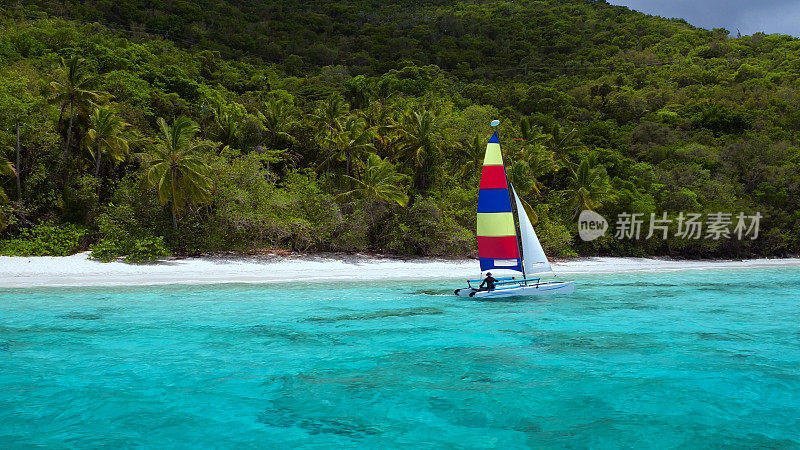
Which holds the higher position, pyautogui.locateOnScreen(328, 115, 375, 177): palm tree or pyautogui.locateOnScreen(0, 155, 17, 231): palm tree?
pyautogui.locateOnScreen(328, 115, 375, 177): palm tree

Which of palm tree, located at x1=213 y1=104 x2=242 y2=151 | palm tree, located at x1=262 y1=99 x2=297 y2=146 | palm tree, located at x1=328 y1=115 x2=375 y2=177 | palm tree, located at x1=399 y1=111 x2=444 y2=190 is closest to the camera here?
palm tree, located at x1=399 y1=111 x2=444 y2=190

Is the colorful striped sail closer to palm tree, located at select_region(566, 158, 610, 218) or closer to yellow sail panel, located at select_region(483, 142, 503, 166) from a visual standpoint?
yellow sail panel, located at select_region(483, 142, 503, 166)

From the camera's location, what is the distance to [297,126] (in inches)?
1911

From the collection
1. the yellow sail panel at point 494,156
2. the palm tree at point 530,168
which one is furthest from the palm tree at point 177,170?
the palm tree at point 530,168

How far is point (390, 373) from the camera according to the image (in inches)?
513

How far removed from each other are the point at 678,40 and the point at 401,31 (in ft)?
162

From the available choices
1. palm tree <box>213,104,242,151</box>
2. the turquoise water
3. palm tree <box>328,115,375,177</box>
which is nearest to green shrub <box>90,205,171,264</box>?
the turquoise water

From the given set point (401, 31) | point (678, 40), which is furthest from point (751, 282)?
point (401, 31)

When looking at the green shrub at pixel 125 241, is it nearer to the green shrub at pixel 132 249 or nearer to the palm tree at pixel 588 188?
the green shrub at pixel 132 249

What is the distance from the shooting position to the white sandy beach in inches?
1081

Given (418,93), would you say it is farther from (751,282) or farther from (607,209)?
→ (751,282)

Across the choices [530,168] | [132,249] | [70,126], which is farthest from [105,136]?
[530,168]

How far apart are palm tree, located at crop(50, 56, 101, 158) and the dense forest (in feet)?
0.39

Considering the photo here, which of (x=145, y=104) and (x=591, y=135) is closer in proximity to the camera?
(x=145, y=104)
